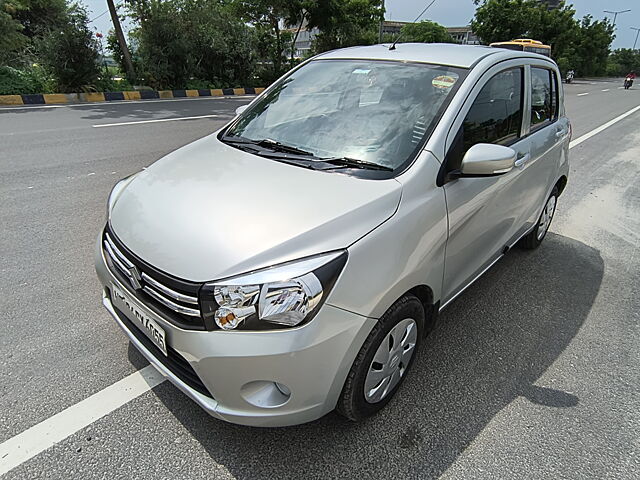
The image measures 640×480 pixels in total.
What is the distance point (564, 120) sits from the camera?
12.8ft

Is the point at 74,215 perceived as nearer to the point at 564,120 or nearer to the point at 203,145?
the point at 203,145

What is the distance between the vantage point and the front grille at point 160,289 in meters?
1.64

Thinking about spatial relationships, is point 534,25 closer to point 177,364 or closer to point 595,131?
point 595,131

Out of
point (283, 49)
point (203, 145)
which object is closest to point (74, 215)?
point (203, 145)

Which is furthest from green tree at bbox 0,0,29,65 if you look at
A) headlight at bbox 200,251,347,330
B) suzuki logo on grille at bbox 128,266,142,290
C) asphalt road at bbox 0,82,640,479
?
headlight at bbox 200,251,347,330

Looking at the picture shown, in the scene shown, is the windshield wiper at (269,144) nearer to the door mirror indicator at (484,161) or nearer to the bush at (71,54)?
the door mirror indicator at (484,161)

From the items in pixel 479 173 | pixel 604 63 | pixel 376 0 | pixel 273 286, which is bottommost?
pixel 604 63

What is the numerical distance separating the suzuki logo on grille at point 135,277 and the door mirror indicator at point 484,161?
5.24 ft

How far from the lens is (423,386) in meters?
2.33

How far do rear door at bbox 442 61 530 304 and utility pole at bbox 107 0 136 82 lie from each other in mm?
15665

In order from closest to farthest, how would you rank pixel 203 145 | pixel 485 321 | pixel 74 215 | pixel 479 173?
pixel 479 173, pixel 203 145, pixel 485 321, pixel 74 215

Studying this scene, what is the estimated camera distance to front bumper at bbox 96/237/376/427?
1.58 m

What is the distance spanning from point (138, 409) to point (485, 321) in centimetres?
221

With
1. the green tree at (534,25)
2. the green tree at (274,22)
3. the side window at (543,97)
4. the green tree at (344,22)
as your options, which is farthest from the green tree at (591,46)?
the side window at (543,97)
